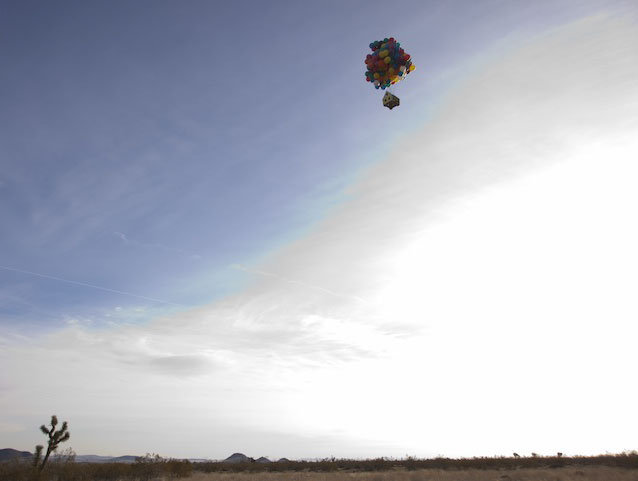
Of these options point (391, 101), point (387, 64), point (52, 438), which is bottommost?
point (52, 438)

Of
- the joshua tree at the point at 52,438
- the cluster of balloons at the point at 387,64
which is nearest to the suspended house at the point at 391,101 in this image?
the cluster of balloons at the point at 387,64

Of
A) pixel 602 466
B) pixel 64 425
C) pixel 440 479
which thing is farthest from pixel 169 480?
pixel 602 466

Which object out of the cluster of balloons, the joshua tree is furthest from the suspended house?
the joshua tree

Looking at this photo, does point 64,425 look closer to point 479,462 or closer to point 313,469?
point 313,469

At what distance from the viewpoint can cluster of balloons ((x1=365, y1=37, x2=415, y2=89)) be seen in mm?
19828

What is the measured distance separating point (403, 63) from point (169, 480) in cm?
2858

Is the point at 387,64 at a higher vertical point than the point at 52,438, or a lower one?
higher

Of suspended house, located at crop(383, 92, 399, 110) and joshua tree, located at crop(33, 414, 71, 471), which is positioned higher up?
suspended house, located at crop(383, 92, 399, 110)

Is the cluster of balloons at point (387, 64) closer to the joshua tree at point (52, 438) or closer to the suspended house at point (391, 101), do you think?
the suspended house at point (391, 101)

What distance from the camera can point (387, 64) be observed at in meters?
19.9

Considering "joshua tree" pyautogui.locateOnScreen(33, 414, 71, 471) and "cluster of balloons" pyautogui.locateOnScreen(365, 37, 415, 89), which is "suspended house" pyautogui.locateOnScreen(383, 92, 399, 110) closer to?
"cluster of balloons" pyautogui.locateOnScreen(365, 37, 415, 89)

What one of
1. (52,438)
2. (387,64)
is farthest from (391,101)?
(52,438)

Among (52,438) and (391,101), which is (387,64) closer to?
(391,101)

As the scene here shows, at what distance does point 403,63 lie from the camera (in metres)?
19.9
